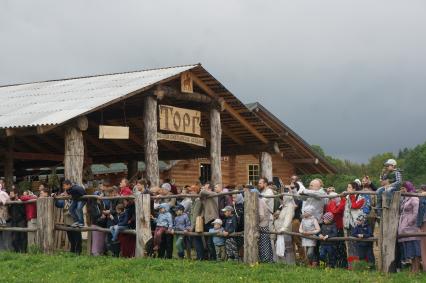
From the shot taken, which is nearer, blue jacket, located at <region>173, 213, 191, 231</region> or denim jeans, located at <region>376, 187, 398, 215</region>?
denim jeans, located at <region>376, 187, 398, 215</region>

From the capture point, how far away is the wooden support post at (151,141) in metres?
17.8

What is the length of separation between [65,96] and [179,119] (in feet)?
10.3

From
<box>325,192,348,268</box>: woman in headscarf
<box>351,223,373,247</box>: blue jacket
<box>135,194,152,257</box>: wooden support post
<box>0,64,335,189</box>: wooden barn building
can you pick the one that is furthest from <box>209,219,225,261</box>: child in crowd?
<box>0,64,335,189</box>: wooden barn building

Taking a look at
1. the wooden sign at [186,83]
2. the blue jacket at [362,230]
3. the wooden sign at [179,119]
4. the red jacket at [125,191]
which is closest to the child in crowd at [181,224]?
the red jacket at [125,191]

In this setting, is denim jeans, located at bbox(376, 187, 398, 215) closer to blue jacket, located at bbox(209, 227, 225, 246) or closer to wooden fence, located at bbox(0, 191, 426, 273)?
wooden fence, located at bbox(0, 191, 426, 273)

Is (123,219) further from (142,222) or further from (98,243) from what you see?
(98,243)

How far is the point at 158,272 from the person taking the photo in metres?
11.4

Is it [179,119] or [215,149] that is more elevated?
[179,119]

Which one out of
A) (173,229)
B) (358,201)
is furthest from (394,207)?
(173,229)

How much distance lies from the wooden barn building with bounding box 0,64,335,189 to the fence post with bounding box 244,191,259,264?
16.5 feet

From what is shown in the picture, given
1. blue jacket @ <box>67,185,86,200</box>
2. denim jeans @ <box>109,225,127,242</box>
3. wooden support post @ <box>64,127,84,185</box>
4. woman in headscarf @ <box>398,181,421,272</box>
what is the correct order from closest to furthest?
1. woman in headscarf @ <box>398,181,421,272</box>
2. denim jeans @ <box>109,225,127,242</box>
3. blue jacket @ <box>67,185,86,200</box>
4. wooden support post @ <box>64,127,84,185</box>

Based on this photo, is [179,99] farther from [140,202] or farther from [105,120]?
[140,202]

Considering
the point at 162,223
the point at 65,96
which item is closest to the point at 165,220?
the point at 162,223

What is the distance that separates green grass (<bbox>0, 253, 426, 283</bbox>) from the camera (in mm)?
10539
